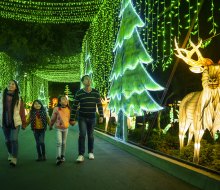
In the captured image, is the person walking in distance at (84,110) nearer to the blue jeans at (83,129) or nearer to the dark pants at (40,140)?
the blue jeans at (83,129)

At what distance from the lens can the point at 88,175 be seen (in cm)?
938

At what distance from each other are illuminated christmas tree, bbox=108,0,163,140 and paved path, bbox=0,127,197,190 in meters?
2.57

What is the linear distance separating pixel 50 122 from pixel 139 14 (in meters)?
6.16

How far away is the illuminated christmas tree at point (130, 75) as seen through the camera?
14516 mm

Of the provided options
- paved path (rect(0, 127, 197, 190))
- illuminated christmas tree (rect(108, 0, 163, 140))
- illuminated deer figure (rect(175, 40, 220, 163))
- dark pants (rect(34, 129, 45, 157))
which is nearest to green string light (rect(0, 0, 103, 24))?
illuminated christmas tree (rect(108, 0, 163, 140))

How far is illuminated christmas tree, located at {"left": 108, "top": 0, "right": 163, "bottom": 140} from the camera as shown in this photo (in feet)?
47.6

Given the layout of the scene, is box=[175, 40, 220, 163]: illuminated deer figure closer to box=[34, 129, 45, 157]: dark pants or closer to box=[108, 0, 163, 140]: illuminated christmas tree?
box=[108, 0, 163, 140]: illuminated christmas tree

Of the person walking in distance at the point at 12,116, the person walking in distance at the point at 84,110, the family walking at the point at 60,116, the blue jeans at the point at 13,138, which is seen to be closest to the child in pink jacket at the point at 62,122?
the family walking at the point at 60,116

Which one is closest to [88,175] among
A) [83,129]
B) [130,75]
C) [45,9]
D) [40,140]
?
[83,129]

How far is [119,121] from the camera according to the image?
56.5 feet

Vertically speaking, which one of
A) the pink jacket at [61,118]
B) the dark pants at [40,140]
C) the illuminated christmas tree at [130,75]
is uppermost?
the illuminated christmas tree at [130,75]

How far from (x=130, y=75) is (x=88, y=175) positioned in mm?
7043

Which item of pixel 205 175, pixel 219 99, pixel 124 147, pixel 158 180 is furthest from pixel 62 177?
pixel 124 147

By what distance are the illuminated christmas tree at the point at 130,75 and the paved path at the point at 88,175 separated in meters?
2.57
